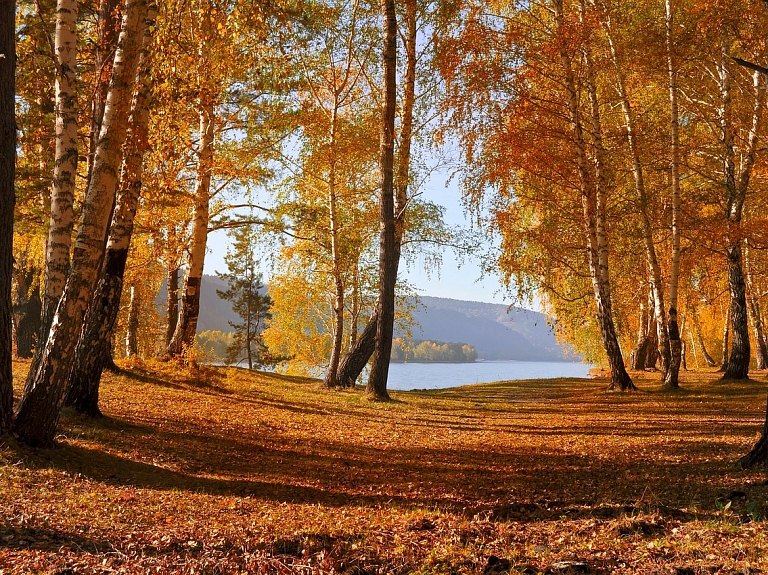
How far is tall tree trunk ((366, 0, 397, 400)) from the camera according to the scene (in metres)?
14.2

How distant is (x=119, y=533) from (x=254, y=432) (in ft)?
16.5

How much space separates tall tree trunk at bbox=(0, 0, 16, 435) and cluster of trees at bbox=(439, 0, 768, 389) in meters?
9.99

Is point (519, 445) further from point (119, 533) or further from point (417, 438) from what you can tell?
point (119, 533)

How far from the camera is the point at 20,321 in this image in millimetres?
17172

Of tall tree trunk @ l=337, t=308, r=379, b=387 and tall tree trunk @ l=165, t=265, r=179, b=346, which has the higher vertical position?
tall tree trunk @ l=165, t=265, r=179, b=346

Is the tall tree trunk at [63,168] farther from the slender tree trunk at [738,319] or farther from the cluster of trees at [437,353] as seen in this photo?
the cluster of trees at [437,353]

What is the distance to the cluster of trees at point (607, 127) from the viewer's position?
13.9 metres

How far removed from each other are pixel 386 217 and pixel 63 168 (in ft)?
27.0

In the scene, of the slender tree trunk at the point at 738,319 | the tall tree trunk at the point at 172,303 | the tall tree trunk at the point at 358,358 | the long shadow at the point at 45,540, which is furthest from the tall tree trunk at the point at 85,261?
A: the slender tree trunk at the point at 738,319

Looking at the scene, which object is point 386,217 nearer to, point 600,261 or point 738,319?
point 600,261

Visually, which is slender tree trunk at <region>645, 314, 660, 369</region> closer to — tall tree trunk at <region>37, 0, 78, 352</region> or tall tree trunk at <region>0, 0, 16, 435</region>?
tall tree trunk at <region>37, 0, 78, 352</region>

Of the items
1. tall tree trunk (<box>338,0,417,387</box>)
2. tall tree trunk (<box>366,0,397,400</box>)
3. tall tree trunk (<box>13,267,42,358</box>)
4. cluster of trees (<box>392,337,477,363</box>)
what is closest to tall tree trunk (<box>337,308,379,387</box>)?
tall tree trunk (<box>338,0,417,387</box>)

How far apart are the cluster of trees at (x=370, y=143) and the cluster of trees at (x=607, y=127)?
0.25 ft

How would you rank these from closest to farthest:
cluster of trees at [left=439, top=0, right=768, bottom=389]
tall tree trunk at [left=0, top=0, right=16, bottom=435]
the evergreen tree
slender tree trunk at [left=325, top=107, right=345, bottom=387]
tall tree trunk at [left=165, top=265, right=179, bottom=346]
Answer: tall tree trunk at [left=0, top=0, right=16, bottom=435] → cluster of trees at [left=439, top=0, right=768, bottom=389] → slender tree trunk at [left=325, top=107, right=345, bottom=387] → tall tree trunk at [left=165, top=265, right=179, bottom=346] → the evergreen tree
